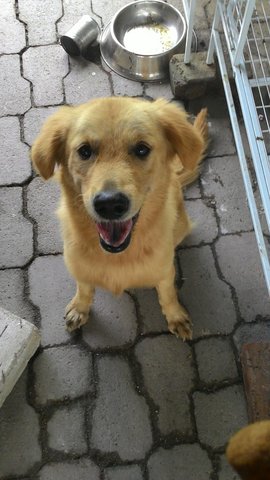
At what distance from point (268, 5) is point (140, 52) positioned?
2.99 ft

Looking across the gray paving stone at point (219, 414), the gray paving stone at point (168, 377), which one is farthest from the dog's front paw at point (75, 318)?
the gray paving stone at point (219, 414)

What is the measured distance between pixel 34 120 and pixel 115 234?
5.12 ft

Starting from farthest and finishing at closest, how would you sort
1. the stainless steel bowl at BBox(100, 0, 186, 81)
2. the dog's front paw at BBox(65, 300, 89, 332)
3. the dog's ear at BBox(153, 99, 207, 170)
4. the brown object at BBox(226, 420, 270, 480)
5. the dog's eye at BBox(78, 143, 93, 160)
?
the stainless steel bowl at BBox(100, 0, 186, 81) < the dog's front paw at BBox(65, 300, 89, 332) < the dog's ear at BBox(153, 99, 207, 170) < the dog's eye at BBox(78, 143, 93, 160) < the brown object at BBox(226, 420, 270, 480)

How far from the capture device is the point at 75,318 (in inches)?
101

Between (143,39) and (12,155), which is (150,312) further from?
(143,39)

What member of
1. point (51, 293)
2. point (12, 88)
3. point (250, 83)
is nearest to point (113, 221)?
point (51, 293)

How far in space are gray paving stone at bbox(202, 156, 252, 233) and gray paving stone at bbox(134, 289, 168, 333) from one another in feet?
1.95

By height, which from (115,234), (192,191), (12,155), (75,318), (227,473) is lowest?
(227,473)

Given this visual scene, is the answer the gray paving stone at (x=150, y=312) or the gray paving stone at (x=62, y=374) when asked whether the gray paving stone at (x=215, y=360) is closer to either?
the gray paving stone at (x=150, y=312)

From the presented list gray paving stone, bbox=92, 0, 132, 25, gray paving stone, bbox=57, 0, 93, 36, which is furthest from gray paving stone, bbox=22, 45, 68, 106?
gray paving stone, bbox=92, 0, 132, 25

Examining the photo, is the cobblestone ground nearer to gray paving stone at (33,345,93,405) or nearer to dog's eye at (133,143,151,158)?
gray paving stone at (33,345,93,405)

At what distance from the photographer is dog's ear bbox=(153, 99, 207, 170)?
198 cm

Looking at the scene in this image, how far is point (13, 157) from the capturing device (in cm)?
310

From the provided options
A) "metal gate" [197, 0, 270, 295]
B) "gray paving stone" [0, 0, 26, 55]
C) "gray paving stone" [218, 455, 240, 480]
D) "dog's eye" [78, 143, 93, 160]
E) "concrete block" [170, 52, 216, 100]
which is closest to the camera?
"dog's eye" [78, 143, 93, 160]
